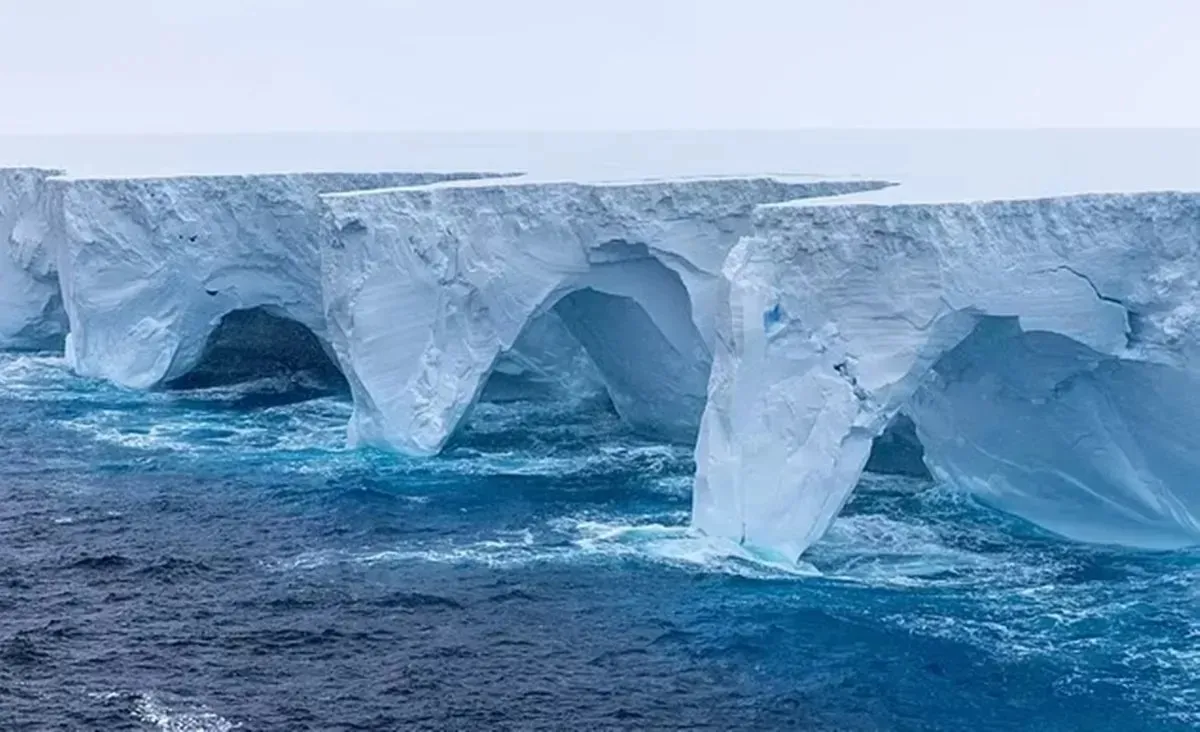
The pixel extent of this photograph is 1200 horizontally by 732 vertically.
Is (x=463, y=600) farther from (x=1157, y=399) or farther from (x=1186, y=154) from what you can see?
(x=1186, y=154)

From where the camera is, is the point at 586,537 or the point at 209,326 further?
the point at 209,326

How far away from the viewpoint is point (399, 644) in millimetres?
16859

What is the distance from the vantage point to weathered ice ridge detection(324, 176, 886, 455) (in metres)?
24.6

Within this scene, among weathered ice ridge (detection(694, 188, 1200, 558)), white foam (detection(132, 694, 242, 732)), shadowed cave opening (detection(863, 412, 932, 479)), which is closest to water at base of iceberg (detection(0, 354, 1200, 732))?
white foam (detection(132, 694, 242, 732))

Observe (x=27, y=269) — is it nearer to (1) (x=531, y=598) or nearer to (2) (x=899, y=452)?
(2) (x=899, y=452)

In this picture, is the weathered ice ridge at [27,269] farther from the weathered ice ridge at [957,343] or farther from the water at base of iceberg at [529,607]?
the weathered ice ridge at [957,343]

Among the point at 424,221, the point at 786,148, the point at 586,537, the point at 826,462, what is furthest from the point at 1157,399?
the point at 786,148

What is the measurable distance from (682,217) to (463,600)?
855cm

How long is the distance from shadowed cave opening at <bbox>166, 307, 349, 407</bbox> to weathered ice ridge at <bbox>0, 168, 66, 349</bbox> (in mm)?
4466

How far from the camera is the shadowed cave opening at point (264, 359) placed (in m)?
31.8

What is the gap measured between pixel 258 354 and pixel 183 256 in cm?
405

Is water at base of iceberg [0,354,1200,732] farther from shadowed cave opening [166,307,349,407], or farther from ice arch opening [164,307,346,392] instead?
ice arch opening [164,307,346,392]

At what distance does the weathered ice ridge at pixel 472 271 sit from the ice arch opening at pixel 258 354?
722 centimetres

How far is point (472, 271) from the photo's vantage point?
24906mm
